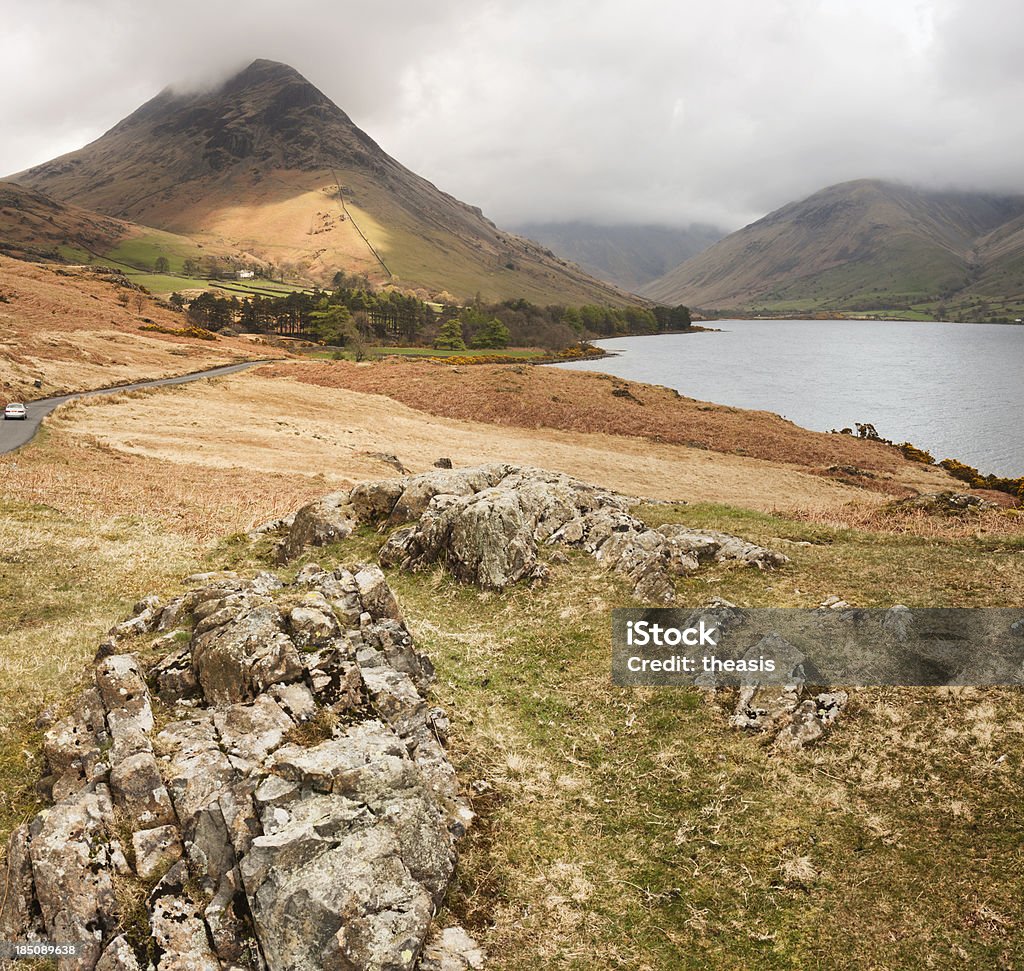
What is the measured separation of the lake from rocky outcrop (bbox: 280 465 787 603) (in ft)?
182

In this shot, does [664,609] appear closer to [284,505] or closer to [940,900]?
[940,900]

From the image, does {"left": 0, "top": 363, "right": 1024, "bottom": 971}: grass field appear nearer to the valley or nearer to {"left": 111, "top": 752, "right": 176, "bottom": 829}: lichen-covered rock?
the valley

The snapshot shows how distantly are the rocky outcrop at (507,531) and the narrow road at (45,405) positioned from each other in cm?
3064

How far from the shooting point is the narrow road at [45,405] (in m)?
45.1

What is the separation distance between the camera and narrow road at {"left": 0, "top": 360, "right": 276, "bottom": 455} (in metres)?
45.1

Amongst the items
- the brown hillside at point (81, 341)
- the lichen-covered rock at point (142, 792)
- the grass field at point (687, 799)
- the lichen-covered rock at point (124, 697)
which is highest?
the brown hillside at point (81, 341)

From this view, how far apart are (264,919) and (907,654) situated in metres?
14.2

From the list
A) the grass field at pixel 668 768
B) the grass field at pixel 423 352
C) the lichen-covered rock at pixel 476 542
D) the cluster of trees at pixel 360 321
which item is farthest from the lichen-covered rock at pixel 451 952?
the cluster of trees at pixel 360 321

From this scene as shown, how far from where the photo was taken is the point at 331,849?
923 centimetres

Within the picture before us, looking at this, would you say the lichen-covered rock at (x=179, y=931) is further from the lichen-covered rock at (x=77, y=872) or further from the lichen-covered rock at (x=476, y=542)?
the lichen-covered rock at (x=476, y=542)

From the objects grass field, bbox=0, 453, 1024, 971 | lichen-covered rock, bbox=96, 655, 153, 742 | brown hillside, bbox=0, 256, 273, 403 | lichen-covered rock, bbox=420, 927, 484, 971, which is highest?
brown hillside, bbox=0, 256, 273, 403

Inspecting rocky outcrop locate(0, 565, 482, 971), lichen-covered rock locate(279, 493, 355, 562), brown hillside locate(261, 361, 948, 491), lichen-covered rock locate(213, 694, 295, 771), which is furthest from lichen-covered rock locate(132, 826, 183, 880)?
brown hillside locate(261, 361, 948, 491)

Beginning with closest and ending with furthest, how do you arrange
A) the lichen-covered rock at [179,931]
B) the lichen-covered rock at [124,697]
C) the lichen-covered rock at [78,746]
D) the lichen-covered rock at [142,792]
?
the lichen-covered rock at [179,931] < the lichen-covered rock at [142,792] < the lichen-covered rock at [78,746] < the lichen-covered rock at [124,697]

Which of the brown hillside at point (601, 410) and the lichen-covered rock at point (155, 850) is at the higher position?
the brown hillside at point (601, 410)
